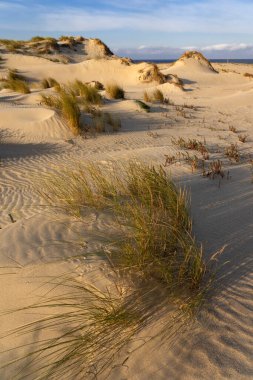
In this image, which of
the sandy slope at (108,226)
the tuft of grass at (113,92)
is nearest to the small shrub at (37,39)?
the tuft of grass at (113,92)

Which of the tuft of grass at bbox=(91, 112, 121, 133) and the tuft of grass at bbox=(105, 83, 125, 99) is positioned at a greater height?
the tuft of grass at bbox=(105, 83, 125, 99)

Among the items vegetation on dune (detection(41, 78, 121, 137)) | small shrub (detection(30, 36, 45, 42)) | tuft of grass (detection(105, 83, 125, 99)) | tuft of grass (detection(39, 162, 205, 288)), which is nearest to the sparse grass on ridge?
tuft of grass (detection(39, 162, 205, 288))

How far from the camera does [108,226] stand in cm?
288

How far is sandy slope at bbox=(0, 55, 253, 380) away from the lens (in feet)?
5.99

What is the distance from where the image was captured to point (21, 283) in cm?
237

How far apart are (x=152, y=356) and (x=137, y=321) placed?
0.22 meters

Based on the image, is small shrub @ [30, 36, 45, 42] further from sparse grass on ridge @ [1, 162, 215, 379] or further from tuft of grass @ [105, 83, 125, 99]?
sparse grass on ridge @ [1, 162, 215, 379]

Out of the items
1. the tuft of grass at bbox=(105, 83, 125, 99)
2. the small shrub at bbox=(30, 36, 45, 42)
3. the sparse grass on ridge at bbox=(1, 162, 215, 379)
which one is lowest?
the sparse grass on ridge at bbox=(1, 162, 215, 379)

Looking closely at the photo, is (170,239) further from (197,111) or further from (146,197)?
(197,111)

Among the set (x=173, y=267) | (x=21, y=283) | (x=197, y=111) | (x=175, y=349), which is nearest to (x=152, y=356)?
(x=175, y=349)

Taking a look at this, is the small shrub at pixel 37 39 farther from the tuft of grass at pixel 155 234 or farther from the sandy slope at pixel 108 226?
the tuft of grass at pixel 155 234

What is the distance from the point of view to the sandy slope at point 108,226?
71.9 inches

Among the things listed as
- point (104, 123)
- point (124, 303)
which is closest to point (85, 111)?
point (104, 123)

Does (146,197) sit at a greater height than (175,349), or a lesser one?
greater
